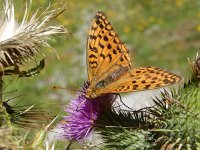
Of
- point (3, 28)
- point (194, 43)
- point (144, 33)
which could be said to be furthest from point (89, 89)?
point (144, 33)

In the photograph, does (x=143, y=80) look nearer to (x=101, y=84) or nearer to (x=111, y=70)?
(x=101, y=84)

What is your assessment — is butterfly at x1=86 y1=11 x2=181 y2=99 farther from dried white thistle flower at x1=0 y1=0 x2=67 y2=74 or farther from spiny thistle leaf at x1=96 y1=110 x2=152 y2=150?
dried white thistle flower at x1=0 y1=0 x2=67 y2=74

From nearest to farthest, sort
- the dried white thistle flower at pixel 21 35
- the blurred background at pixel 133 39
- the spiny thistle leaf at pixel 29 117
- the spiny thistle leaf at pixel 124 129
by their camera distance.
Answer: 1. the dried white thistle flower at pixel 21 35
2. the spiny thistle leaf at pixel 29 117
3. the spiny thistle leaf at pixel 124 129
4. the blurred background at pixel 133 39

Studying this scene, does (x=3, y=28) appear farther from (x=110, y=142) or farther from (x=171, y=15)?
(x=171, y=15)

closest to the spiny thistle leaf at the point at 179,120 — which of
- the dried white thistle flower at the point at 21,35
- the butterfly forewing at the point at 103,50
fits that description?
the butterfly forewing at the point at 103,50

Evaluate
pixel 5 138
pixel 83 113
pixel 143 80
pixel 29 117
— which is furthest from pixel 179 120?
pixel 5 138

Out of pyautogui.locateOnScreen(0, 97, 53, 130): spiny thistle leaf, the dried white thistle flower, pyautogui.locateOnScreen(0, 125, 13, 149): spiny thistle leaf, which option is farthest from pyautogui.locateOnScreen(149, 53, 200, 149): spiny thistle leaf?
pyautogui.locateOnScreen(0, 125, 13, 149): spiny thistle leaf

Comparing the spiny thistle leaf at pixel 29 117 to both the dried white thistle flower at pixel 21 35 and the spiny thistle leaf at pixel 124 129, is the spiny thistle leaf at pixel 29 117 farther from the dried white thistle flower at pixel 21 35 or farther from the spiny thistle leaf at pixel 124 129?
the spiny thistle leaf at pixel 124 129
